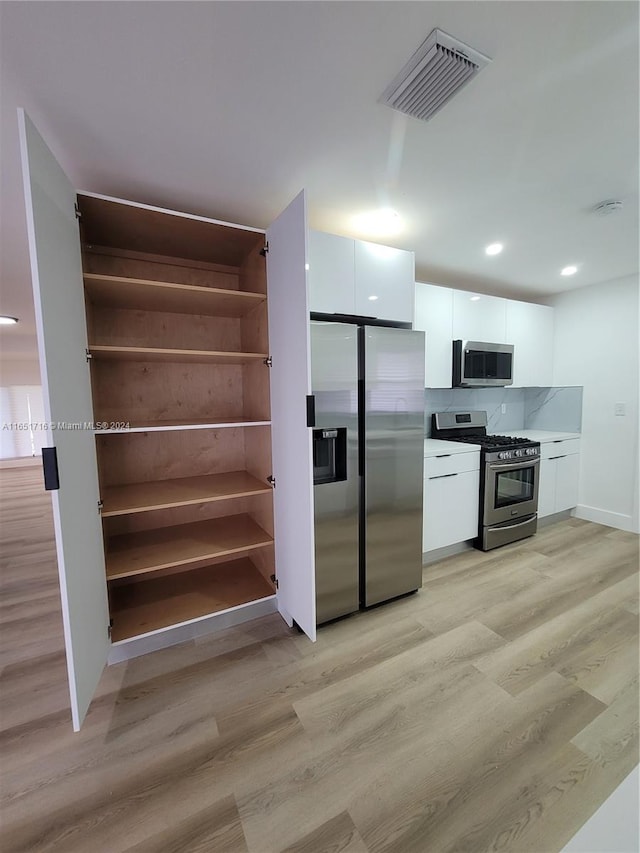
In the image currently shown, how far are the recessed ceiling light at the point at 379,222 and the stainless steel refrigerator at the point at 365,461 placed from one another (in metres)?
0.68

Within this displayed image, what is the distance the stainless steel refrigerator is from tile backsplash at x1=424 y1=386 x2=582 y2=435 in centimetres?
128

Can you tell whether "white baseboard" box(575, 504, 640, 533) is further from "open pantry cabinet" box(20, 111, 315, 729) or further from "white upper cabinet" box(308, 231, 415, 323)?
"open pantry cabinet" box(20, 111, 315, 729)

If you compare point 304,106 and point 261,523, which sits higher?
point 304,106

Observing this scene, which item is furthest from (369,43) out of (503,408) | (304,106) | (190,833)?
(503,408)

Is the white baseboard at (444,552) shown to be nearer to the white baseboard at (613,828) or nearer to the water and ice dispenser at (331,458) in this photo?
the water and ice dispenser at (331,458)

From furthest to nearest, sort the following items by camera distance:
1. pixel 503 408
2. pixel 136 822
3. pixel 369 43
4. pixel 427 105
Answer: pixel 503 408, pixel 427 105, pixel 136 822, pixel 369 43

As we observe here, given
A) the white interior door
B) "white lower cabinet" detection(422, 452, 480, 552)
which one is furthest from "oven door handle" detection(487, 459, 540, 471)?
the white interior door

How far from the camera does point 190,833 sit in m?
1.10

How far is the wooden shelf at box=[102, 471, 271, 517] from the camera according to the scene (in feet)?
5.66

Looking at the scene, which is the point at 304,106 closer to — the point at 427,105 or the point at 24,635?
the point at 427,105

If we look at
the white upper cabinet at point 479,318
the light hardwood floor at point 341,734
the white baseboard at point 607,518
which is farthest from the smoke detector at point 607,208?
the white baseboard at point 607,518

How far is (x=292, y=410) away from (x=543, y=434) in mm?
3347

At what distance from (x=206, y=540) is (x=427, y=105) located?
2.32 m

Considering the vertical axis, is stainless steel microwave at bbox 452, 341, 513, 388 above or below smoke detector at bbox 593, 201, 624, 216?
below
